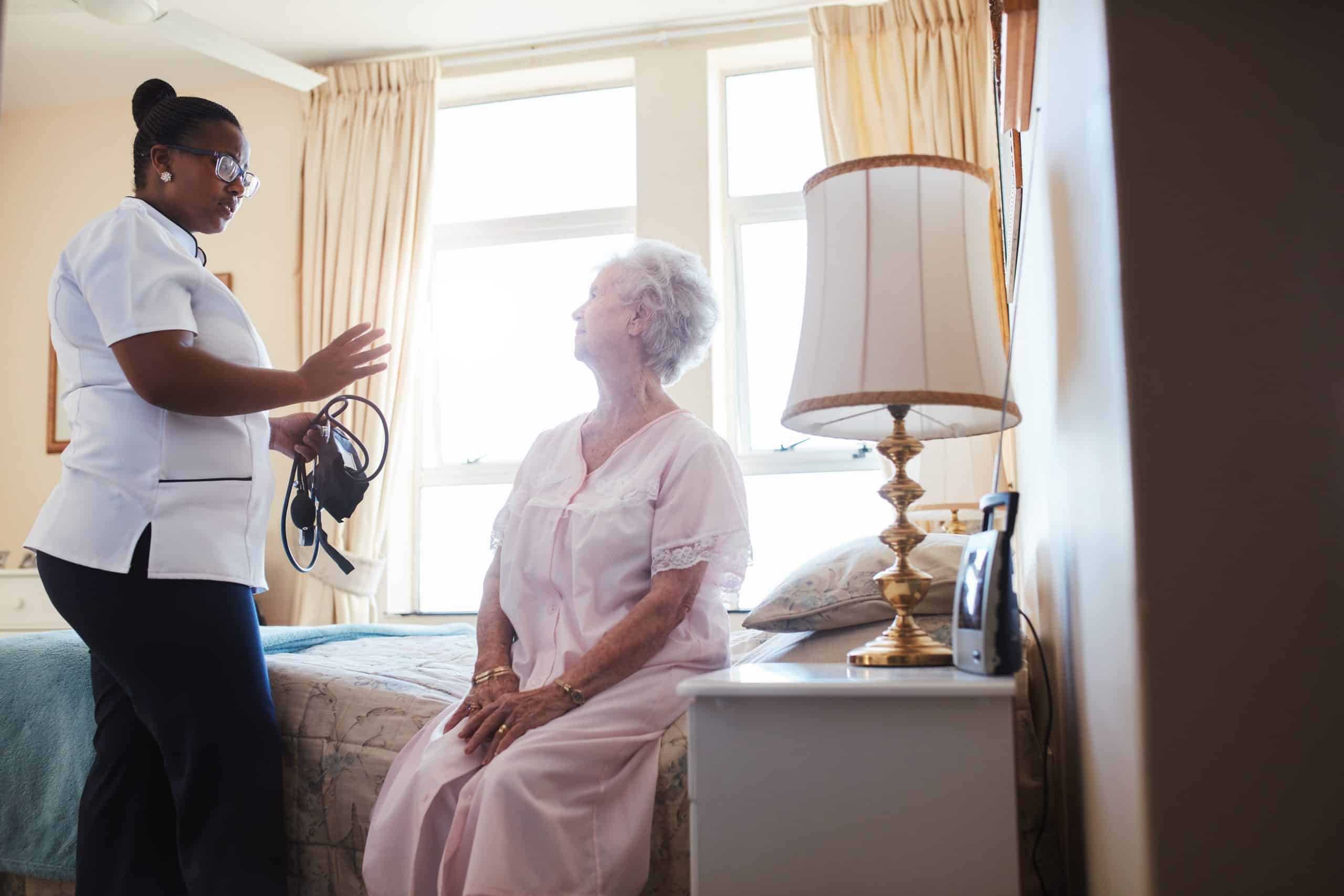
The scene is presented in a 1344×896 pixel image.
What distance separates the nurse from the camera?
1432mm

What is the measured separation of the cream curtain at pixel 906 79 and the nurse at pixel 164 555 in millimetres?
2467

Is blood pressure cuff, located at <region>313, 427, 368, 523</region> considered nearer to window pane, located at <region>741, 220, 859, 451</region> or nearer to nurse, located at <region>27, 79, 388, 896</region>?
nurse, located at <region>27, 79, 388, 896</region>

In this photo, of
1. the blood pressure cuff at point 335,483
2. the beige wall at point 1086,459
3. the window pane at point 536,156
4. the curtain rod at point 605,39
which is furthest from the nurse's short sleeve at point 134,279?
the curtain rod at point 605,39

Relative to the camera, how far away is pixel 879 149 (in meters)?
3.66

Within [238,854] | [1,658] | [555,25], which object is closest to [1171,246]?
[238,854]

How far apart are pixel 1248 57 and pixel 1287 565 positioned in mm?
341

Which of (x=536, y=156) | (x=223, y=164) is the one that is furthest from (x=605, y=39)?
(x=223, y=164)

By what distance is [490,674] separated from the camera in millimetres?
1636

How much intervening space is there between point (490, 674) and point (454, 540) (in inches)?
101

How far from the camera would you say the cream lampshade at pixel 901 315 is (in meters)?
1.27

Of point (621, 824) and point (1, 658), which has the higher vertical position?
point (1, 658)

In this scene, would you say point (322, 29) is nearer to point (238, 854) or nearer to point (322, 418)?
point (322, 418)

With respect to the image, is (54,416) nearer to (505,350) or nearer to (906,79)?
Answer: (505,350)

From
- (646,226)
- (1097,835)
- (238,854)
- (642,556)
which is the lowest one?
(238,854)
